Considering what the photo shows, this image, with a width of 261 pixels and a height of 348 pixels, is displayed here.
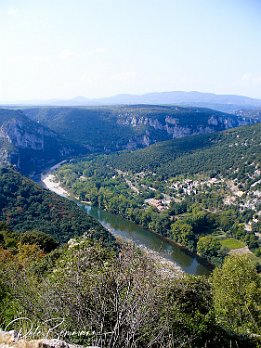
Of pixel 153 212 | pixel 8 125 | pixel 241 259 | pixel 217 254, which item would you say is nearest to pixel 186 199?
pixel 153 212

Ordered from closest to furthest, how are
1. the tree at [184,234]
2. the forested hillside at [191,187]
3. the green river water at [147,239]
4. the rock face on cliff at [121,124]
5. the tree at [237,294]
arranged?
1. the tree at [237,294]
2. the green river water at [147,239]
3. the tree at [184,234]
4. the forested hillside at [191,187]
5. the rock face on cliff at [121,124]

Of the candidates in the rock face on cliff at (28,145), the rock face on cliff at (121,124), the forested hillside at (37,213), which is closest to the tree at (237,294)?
the forested hillside at (37,213)

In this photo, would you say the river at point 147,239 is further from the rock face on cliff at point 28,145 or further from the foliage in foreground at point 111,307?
the rock face on cliff at point 28,145

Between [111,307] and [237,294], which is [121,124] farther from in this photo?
[111,307]

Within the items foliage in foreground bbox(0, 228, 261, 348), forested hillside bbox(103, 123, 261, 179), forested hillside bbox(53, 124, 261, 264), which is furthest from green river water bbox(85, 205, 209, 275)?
forested hillside bbox(103, 123, 261, 179)

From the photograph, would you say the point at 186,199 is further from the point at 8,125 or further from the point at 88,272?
the point at 8,125

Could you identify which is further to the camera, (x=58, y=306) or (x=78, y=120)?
(x=78, y=120)

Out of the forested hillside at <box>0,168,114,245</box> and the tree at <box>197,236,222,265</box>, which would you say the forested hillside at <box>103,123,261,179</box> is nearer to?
the tree at <box>197,236,222,265</box>
